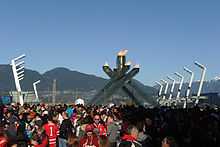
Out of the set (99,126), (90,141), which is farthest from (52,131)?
(90,141)

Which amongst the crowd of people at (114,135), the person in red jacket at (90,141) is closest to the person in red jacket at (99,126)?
the crowd of people at (114,135)

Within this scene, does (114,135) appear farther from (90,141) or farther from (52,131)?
(90,141)

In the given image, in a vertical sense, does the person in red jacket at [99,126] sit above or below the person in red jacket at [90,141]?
above

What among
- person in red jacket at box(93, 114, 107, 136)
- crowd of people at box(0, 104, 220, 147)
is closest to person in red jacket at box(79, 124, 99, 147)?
crowd of people at box(0, 104, 220, 147)

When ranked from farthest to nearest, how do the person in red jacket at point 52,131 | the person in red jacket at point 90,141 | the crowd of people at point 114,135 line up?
the person in red jacket at point 52,131, the person in red jacket at point 90,141, the crowd of people at point 114,135

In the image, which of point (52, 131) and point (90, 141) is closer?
point (90, 141)

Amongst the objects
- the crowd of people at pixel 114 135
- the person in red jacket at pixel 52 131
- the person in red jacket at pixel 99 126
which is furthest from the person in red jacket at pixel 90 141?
the person in red jacket at pixel 52 131

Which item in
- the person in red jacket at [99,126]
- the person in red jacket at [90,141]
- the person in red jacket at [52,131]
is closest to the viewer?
the person in red jacket at [90,141]

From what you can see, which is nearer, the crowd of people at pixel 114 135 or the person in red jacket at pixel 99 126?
the crowd of people at pixel 114 135

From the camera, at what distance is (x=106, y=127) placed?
15.3 metres

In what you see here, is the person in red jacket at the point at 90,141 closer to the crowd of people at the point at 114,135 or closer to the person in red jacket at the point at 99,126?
the crowd of people at the point at 114,135

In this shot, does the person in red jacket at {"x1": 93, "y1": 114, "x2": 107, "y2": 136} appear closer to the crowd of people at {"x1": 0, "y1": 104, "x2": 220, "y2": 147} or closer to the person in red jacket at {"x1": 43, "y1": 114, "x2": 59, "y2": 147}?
the crowd of people at {"x1": 0, "y1": 104, "x2": 220, "y2": 147}

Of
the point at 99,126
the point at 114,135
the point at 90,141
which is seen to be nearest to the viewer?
the point at 90,141

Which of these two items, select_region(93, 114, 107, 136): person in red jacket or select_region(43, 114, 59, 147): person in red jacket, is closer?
select_region(93, 114, 107, 136): person in red jacket
